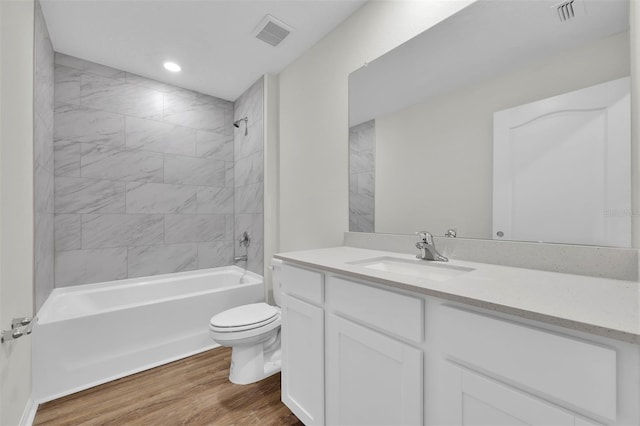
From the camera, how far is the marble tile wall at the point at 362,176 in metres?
1.67

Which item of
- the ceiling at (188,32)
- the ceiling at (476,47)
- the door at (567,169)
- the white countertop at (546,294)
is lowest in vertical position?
the white countertop at (546,294)

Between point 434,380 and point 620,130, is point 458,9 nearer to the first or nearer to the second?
point 620,130

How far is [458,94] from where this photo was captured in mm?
1296

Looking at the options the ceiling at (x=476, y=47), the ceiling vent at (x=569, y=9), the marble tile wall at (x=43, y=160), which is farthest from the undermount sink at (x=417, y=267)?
the marble tile wall at (x=43, y=160)

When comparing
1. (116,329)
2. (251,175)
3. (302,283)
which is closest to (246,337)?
(302,283)

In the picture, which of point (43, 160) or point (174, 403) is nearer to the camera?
point (174, 403)

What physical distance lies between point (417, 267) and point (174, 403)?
1.65m

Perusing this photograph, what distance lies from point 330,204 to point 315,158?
0.42 meters

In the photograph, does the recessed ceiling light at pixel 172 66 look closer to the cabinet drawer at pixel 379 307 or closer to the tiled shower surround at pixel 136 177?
the tiled shower surround at pixel 136 177

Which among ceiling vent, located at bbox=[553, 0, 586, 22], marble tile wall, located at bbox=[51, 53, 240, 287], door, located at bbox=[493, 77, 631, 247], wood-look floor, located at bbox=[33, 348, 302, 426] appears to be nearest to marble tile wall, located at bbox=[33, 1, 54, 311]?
→ marble tile wall, located at bbox=[51, 53, 240, 287]

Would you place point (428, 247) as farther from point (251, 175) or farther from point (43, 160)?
point (43, 160)

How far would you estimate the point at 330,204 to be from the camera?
6.48ft

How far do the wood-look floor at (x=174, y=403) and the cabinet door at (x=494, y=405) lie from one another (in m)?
1.07

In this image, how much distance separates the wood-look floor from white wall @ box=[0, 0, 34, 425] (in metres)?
0.24
